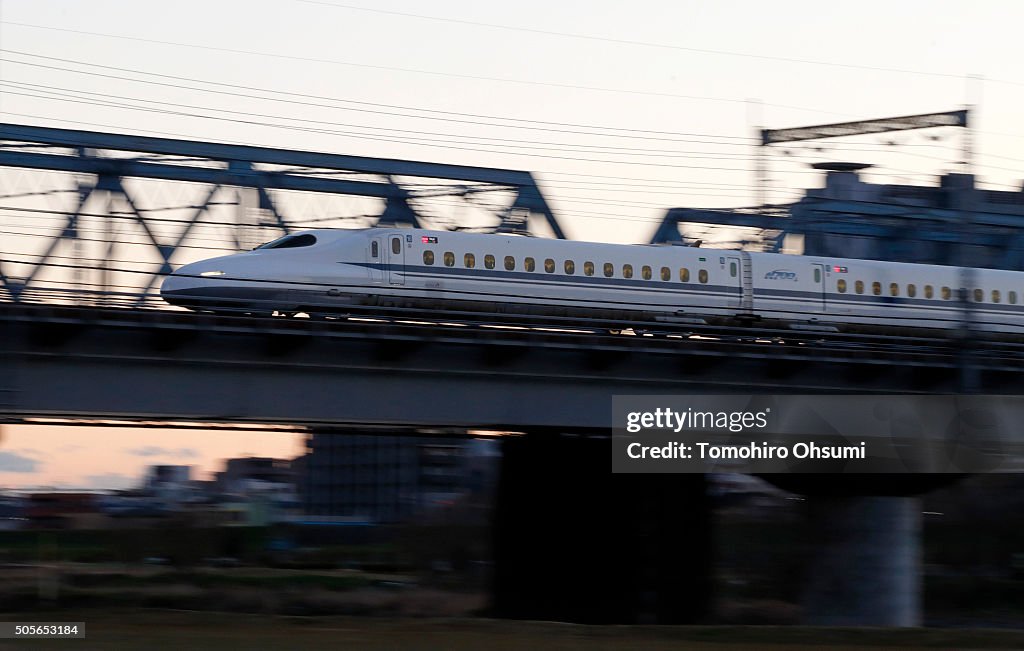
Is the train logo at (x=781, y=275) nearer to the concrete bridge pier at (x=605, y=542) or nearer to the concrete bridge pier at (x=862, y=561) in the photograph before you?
the concrete bridge pier at (x=605, y=542)

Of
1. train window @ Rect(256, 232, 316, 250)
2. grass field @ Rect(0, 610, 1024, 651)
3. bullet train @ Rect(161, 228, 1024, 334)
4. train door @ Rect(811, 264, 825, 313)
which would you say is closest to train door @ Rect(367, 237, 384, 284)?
bullet train @ Rect(161, 228, 1024, 334)

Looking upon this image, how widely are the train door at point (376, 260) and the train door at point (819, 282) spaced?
15631mm

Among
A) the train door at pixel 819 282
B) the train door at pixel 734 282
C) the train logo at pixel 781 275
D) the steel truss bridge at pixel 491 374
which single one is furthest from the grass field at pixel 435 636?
the train door at pixel 819 282

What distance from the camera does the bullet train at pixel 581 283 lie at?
34000 millimetres

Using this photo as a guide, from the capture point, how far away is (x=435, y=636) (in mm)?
→ 20297

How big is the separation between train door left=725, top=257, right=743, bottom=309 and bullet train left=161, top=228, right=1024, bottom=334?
0.05m

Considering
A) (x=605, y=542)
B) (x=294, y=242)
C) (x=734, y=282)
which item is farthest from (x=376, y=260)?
(x=734, y=282)

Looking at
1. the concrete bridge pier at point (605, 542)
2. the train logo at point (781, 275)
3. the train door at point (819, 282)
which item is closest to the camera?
the concrete bridge pier at point (605, 542)

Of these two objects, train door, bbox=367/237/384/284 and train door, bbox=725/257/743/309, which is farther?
train door, bbox=725/257/743/309

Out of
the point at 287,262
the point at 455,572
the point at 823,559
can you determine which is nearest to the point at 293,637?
the point at 287,262

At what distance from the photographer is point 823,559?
3591cm

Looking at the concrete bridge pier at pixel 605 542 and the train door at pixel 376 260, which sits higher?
the train door at pixel 376 260

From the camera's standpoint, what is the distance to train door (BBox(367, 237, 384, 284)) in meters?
35.8

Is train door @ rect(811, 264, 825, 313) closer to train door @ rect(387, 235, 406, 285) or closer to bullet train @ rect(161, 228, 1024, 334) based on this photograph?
bullet train @ rect(161, 228, 1024, 334)
